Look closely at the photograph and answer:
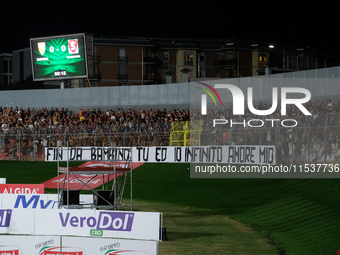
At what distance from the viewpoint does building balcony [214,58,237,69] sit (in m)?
87.8

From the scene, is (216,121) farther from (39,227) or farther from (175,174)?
(39,227)

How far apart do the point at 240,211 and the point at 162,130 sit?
37.4 ft

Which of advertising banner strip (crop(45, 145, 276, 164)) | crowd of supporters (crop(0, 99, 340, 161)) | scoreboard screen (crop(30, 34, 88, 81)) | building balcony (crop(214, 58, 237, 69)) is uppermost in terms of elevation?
building balcony (crop(214, 58, 237, 69))

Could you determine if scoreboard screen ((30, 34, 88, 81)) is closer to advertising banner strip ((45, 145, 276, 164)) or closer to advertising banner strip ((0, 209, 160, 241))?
advertising banner strip ((45, 145, 276, 164))

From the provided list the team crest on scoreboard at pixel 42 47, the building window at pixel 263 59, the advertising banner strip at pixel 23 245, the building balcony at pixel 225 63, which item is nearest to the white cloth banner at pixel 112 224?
the advertising banner strip at pixel 23 245

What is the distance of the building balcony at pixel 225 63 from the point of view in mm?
87812

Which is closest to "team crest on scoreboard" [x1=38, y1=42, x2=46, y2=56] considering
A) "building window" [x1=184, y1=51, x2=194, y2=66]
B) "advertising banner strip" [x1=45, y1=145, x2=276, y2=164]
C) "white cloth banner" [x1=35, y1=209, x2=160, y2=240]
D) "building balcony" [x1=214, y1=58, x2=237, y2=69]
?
"advertising banner strip" [x1=45, y1=145, x2=276, y2=164]

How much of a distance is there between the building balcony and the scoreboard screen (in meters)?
50.1

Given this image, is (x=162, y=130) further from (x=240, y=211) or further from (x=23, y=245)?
(x=23, y=245)

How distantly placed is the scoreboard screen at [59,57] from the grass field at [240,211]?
15471 mm

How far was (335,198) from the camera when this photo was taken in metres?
17.2

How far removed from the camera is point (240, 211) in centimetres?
1927

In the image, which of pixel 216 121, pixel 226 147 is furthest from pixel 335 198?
pixel 216 121

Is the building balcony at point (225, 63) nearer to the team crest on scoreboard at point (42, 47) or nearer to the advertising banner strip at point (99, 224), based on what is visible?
the team crest on scoreboard at point (42, 47)
